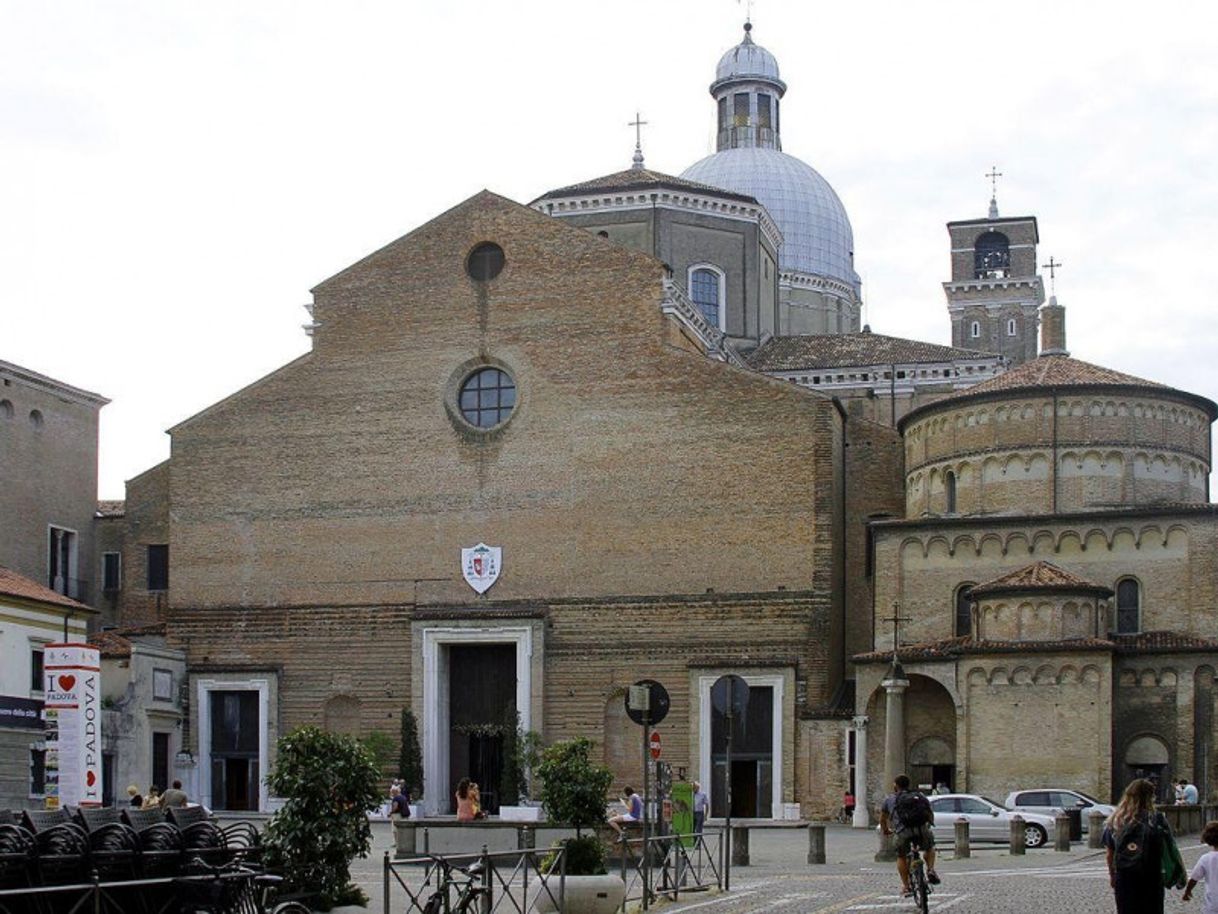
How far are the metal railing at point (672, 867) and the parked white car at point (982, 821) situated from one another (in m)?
10.9

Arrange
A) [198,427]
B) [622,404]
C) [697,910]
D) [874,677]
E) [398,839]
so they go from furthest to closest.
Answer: [198,427] → [622,404] → [874,677] → [398,839] → [697,910]

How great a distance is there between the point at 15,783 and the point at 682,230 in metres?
25.3

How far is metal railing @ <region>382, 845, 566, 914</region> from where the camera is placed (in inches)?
689

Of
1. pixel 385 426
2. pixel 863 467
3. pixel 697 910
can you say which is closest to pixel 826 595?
pixel 863 467

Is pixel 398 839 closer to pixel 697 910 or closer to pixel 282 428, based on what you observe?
pixel 697 910

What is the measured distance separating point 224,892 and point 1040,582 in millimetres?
25990

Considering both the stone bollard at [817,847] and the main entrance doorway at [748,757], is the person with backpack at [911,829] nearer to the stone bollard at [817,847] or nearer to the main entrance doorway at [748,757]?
the stone bollard at [817,847]

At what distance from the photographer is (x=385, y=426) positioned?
4750cm

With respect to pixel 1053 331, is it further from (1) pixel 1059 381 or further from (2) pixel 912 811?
(2) pixel 912 811

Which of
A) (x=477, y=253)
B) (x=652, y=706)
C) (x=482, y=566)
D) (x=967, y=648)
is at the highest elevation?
(x=477, y=253)

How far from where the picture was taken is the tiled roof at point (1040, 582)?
39969mm

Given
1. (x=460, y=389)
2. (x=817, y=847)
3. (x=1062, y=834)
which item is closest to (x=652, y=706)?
(x=817, y=847)

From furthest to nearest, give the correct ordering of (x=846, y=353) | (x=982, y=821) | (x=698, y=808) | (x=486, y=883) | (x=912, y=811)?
(x=846, y=353)
(x=982, y=821)
(x=698, y=808)
(x=912, y=811)
(x=486, y=883)

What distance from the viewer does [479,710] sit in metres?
46.5
